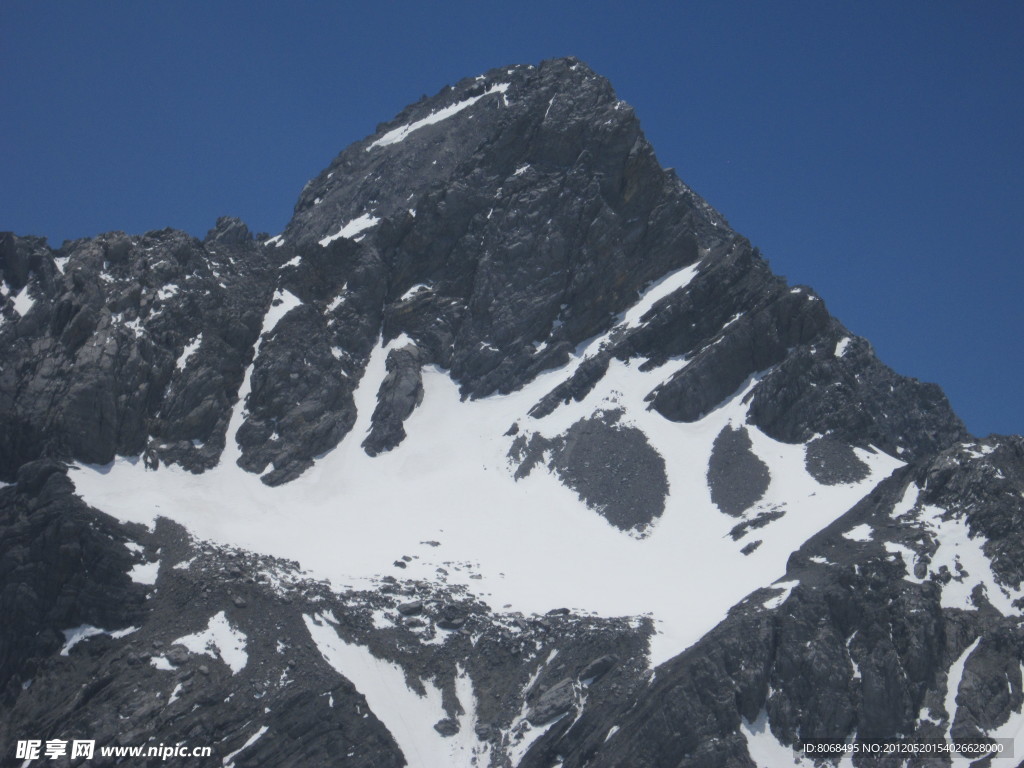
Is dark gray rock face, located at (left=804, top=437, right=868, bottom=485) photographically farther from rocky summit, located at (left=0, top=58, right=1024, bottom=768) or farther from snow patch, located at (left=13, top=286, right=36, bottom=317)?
snow patch, located at (left=13, top=286, right=36, bottom=317)

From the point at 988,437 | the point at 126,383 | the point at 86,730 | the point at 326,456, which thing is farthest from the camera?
the point at 326,456

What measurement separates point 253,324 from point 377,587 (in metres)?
34.9

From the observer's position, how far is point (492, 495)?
266ft

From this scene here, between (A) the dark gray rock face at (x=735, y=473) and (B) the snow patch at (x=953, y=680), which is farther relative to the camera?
(A) the dark gray rock face at (x=735, y=473)

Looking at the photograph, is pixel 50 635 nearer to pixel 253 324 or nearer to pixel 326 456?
pixel 326 456

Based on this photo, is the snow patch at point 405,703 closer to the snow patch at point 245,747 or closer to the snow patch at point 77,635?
the snow patch at point 245,747

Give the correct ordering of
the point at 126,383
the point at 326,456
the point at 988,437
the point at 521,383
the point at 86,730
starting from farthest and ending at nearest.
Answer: the point at 521,383 → the point at 326,456 → the point at 126,383 → the point at 988,437 → the point at 86,730

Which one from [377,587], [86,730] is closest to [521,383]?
[377,587]

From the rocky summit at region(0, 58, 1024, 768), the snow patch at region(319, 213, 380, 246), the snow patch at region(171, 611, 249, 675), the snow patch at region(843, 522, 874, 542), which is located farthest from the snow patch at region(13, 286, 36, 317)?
the snow patch at region(843, 522, 874, 542)

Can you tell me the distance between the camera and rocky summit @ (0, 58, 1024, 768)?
2105 inches

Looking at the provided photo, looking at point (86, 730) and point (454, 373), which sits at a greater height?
point (454, 373)

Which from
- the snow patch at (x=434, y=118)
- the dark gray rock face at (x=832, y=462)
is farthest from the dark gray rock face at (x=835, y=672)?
the snow patch at (x=434, y=118)

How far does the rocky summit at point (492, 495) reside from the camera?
175ft

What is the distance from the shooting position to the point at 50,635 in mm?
57438
